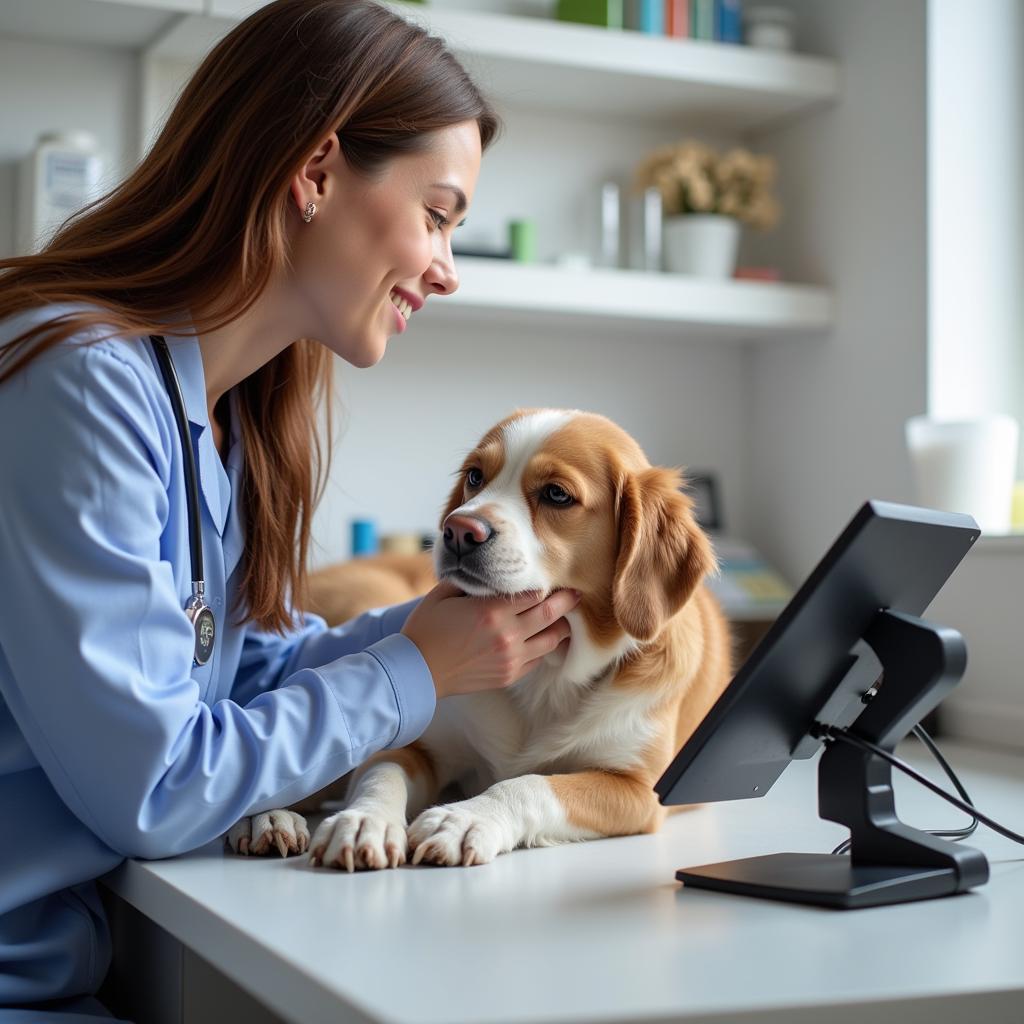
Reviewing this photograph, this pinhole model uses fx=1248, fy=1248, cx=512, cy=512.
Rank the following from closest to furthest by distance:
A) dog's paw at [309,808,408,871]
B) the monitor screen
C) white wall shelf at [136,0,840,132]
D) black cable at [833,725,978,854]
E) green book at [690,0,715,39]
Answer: the monitor screen < dog's paw at [309,808,408,871] < black cable at [833,725,978,854] < white wall shelf at [136,0,840,132] < green book at [690,0,715,39]

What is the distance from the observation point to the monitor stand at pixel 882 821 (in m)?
0.93

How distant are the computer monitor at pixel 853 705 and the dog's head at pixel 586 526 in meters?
0.27

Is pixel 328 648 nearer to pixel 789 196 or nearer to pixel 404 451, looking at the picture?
pixel 404 451

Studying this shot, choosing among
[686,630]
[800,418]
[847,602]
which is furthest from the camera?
[800,418]

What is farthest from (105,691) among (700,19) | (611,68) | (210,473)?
(700,19)

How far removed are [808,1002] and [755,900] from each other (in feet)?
0.79

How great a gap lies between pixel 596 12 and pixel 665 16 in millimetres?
176

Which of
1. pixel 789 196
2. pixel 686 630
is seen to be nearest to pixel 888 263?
pixel 789 196

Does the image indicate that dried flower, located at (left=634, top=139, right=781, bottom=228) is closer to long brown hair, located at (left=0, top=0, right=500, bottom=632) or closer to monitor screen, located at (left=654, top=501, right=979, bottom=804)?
long brown hair, located at (left=0, top=0, right=500, bottom=632)

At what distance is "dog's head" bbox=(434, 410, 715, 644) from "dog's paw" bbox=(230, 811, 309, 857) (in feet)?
0.89

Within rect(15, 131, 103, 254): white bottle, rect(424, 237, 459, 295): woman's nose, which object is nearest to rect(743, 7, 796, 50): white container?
rect(15, 131, 103, 254): white bottle

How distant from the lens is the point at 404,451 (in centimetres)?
260

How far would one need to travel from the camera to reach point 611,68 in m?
2.40

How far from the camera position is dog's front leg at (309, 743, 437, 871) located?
1.02 m
